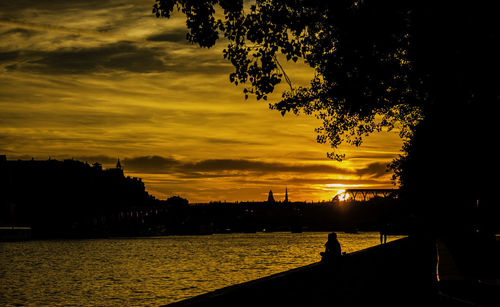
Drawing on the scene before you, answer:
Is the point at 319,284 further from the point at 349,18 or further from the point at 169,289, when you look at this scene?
the point at 169,289

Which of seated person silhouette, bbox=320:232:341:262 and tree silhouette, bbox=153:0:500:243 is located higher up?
tree silhouette, bbox=153:0:500:243

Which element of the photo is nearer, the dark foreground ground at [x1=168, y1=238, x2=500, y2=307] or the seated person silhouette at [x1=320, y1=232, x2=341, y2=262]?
the dark foreground ground at [x1=168, y1=238, x2=500, y2=307]

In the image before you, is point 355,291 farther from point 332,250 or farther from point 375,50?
point 332,250

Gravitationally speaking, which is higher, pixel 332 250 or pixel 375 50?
pixel 375 50

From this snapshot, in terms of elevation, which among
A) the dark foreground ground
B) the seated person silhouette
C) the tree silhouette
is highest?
the tree silhouette

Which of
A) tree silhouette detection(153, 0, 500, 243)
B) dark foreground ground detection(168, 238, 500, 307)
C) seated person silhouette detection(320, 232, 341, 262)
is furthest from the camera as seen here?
seated person silhouette detection(320, 232, 341, 262)

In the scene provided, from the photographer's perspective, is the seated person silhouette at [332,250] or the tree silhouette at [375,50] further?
the seated person silhouette at [332,250]

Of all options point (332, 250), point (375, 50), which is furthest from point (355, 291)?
point (332, 250)

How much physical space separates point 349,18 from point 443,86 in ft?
14.9

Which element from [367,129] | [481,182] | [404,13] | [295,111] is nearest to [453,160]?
[481,182]

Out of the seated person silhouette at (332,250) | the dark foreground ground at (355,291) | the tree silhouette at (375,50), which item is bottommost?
the dark foreground ground at (355,291)

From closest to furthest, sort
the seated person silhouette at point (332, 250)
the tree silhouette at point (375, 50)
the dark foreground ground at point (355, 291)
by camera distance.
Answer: the dark foreground ground at point (355, 291), the tree silhouette at point (375, 50), the seated person silhouette at point (332, 250)

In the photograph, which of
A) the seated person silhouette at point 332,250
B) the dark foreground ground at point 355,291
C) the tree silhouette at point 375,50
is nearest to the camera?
the dark foreground ground at point 355,291

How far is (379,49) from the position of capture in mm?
20844
